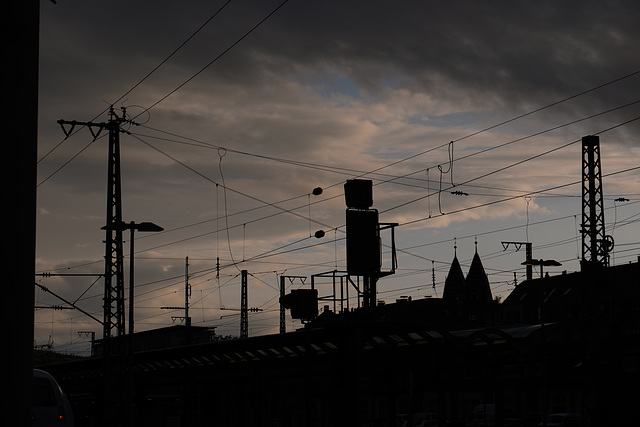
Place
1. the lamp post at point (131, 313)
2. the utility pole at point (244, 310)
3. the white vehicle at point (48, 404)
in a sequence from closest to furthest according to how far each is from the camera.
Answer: the white vehicle at point (48, 404)
the lamp post at point (131, 313)
the utility pole at point (244, 310)

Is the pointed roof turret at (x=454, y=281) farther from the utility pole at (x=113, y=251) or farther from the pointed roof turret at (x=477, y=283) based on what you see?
the utility pole at (x=113, y=251)

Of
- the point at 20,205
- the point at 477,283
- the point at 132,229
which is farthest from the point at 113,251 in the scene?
the point at 477,283

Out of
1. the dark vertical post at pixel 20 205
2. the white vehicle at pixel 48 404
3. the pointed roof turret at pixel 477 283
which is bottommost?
the white vehicle at pixel 48 404

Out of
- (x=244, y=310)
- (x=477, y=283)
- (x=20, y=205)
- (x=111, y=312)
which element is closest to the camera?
(x=20, y=205)

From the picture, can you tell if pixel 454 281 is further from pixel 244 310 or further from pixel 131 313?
pixel 131 313

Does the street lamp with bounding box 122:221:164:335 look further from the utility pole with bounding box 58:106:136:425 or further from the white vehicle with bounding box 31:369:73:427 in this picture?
the white vehicle with bounding box 31:369:73:427

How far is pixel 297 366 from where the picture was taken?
33.1 m

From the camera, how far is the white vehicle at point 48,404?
48.8 ft

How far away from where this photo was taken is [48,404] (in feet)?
49.6

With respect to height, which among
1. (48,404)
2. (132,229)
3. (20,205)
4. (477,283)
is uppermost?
(477,283)

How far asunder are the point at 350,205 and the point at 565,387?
47143 millimetres

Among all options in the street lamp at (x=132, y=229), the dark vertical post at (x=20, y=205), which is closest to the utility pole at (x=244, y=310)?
the street lamp at (x=132, y=229)

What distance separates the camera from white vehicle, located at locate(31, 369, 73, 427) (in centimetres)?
1488

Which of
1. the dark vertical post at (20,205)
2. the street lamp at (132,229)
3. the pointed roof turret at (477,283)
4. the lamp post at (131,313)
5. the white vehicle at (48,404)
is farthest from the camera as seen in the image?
the pointed roof turret at (477,283)
